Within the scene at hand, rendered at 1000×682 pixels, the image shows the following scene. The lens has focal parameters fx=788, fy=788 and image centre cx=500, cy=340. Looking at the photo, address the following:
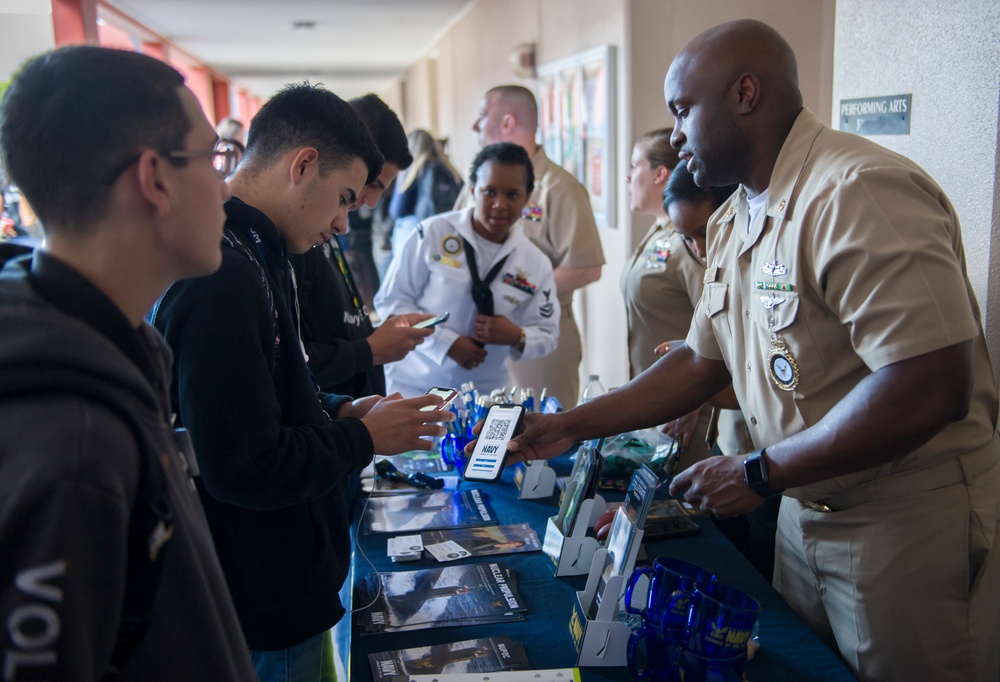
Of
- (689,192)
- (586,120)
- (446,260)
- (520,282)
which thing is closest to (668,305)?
(689,192)

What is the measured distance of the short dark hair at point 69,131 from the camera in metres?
0.77

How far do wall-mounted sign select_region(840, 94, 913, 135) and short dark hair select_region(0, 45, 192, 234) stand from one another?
1882 millimetres

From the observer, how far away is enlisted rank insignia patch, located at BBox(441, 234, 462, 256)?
3.07 m

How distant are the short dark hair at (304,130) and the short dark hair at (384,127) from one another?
848mm

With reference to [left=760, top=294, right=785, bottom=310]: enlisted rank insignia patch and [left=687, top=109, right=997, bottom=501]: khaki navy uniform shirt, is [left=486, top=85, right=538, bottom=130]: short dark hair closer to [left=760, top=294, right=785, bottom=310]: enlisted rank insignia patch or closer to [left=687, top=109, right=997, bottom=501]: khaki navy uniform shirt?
[left=687, top=109, right=997, bottom=501]: khaki navy uniform shirt

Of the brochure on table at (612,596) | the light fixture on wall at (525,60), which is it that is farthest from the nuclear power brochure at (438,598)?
the light fixture on wall at (525,60)

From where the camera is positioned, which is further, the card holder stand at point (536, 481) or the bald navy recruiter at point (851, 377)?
the card holder stand at point (536, 481)

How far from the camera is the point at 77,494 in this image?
0.66 metres

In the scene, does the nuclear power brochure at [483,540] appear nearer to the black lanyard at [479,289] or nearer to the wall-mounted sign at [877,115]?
the black lanyard at [479,289]

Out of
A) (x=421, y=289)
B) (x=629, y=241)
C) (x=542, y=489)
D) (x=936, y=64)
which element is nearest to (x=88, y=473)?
(x=542, y=489)

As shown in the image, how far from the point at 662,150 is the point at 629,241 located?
1.29 metres

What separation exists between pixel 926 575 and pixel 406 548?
1.04 metres

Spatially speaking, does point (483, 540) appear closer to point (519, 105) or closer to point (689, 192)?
point (689, 192)

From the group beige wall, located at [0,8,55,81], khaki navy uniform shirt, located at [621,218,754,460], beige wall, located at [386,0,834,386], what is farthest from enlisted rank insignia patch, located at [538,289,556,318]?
beige wall, located at [0,8,55,81]
